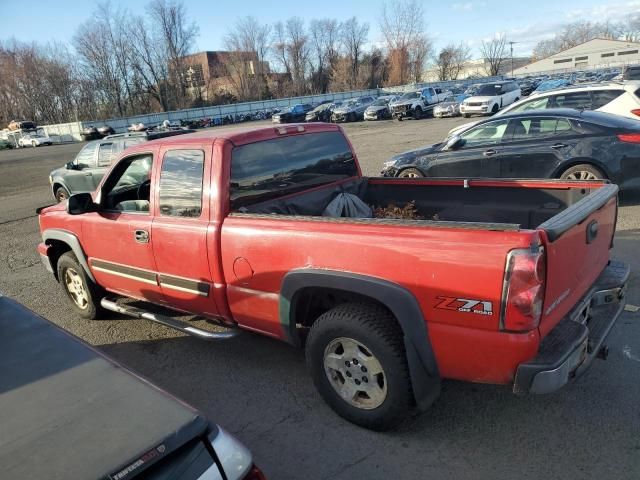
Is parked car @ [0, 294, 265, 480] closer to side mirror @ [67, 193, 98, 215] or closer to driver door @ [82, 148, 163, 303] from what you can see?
driver door @ [82, 148, 163, 303]

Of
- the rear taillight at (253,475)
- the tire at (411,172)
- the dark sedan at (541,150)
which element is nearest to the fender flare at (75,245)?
the rear taillight at (253,475)

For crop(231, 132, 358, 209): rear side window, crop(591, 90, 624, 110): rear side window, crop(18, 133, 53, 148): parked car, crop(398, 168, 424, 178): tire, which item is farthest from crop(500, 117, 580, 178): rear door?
crop(18, 133, 53, 148): parked car

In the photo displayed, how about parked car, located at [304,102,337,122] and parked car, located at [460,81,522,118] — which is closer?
parked car, located at [460,81,522,118]

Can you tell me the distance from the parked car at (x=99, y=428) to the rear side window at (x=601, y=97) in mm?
11168

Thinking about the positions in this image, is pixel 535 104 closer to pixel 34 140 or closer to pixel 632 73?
pixel 632 73

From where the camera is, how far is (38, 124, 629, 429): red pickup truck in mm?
2361

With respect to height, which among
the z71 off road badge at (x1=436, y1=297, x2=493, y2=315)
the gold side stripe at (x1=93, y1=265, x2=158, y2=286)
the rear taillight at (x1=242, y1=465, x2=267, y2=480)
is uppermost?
the z71 off road badge at (x1=436, y1=297, x2=493, y2=315)

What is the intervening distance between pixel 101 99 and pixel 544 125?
262 ft

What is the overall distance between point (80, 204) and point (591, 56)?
111 meters

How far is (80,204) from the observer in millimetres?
4168

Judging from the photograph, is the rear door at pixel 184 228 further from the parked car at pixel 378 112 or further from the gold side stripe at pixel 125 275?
the parked car at pixel 378 112

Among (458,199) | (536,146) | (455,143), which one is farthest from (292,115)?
(458,199)

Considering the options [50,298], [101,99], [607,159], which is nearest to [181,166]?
[50,298]

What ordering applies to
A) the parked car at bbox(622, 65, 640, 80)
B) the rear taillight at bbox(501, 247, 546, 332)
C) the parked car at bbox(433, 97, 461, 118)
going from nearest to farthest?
the rear taillight at bbox(501, 247, 546, 332)
the parked car at bbox(622, 65, 640, 80)
the parked car at bbox(433, 97, 461, 118)
